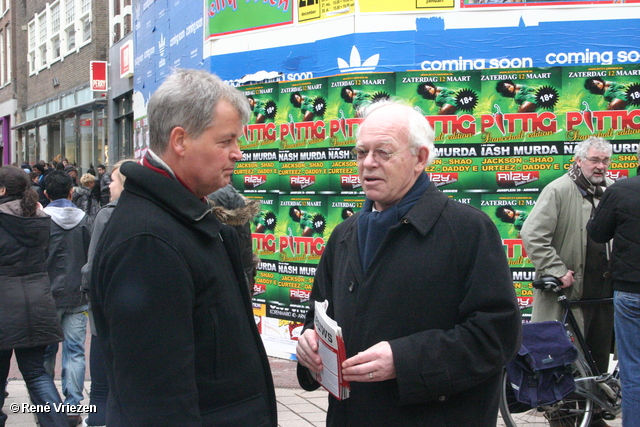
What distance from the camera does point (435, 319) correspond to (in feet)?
7.60

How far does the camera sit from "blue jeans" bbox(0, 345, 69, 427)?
464 cm

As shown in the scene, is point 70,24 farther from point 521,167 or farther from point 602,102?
point 602,102

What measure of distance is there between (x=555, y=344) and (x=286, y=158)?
351 cm

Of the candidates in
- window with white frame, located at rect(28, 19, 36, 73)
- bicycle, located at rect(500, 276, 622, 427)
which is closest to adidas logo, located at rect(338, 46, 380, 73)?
bicycle, located at rect(500, 276, 622, 427)

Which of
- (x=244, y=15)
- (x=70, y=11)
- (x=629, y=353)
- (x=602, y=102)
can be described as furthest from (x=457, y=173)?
(x=70, y=11)

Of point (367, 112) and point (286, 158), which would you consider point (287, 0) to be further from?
point (367, 112)

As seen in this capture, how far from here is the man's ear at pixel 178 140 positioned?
6.28ft

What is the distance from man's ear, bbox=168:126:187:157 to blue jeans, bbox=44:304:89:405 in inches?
154

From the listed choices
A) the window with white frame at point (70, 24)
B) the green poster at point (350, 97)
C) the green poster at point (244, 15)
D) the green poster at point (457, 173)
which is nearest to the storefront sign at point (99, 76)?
the window with white frame at point (70, 24)

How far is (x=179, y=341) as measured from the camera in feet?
5.73

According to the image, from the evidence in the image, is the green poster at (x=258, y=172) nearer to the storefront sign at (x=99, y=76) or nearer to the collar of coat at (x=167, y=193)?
the collar of coat at (x=167, y=193)

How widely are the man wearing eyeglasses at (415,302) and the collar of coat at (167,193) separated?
2.37 ft

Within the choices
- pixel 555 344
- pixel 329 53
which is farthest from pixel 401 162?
pixel 329 53

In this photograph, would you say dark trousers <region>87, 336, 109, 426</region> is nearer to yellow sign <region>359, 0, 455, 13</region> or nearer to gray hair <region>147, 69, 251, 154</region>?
gray hair <region>147, 69, 251, 154</region>
